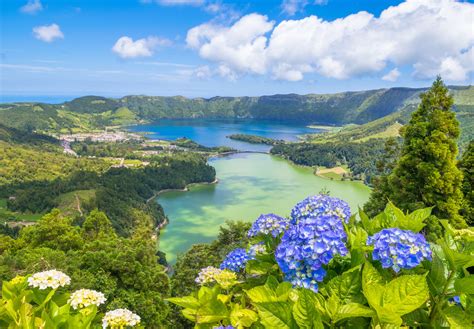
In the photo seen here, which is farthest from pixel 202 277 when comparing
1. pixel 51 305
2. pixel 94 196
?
pixel 94 196

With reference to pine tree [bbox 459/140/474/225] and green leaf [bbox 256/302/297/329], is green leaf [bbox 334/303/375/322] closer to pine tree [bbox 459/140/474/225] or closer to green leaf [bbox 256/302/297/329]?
green leaf [bbox 256/302/297/329]

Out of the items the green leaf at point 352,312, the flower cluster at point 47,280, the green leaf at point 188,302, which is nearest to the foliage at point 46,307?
the flower cluster at point 47,280

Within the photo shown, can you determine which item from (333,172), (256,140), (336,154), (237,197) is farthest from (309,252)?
(256,140)

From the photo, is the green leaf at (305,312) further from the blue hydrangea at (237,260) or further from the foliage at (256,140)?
the foliage at (256,140)

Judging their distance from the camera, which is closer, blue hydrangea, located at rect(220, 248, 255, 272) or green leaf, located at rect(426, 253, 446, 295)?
green leaf, located at rect(426, 253, 446, 295)

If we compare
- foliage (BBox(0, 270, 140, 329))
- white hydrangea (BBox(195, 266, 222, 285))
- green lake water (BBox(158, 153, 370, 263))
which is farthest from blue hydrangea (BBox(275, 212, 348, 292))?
green lake water (BBox(158, 153, 370, 263))

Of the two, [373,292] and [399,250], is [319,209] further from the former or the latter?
[373,292]
